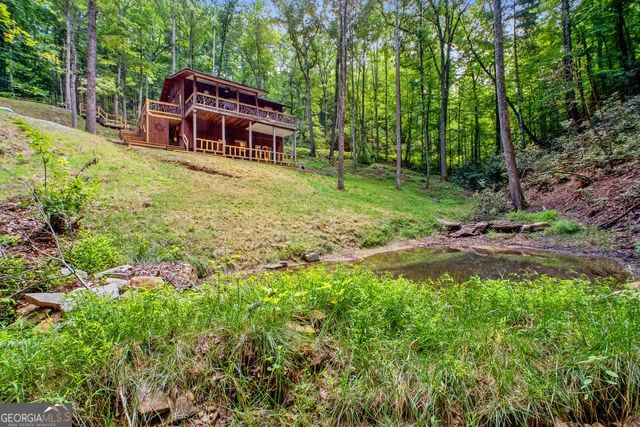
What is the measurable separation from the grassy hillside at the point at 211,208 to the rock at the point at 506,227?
2367mm

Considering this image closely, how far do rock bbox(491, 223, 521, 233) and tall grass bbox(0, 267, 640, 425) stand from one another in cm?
757

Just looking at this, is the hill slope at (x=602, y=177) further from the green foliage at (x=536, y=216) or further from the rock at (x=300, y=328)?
the rock at (x=300, y=328)

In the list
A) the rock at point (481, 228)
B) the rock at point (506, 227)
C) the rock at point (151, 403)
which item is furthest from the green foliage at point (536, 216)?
the rock at point (151, 403)

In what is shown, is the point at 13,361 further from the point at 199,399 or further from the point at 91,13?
the point at 91,13

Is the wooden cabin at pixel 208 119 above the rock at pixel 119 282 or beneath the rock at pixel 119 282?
above

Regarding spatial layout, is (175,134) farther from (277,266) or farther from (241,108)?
(277,266)

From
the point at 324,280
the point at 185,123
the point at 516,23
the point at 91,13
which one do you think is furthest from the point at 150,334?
the point at 516,23

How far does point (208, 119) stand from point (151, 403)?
71.6ft

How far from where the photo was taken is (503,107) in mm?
10195

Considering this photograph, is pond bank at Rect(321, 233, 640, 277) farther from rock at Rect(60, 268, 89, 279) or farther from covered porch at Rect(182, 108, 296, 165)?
covered porch at Rect(182, 108, 296, 165)

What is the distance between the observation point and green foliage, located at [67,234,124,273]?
14.1 feet

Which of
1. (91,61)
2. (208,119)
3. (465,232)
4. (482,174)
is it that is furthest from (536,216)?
(91,61)

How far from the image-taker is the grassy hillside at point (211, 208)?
642 centimetres

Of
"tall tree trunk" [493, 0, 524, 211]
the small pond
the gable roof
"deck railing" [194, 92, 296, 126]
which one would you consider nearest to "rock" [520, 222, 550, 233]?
the small pond
